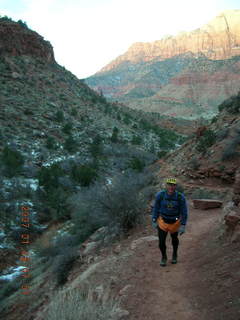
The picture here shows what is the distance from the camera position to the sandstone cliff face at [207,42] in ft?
520

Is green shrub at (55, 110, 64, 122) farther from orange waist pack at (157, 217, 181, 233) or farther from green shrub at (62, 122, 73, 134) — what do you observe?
orange waist pack at (157, 217, 181, 233)

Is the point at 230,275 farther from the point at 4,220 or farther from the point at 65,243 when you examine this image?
the point at 4,220

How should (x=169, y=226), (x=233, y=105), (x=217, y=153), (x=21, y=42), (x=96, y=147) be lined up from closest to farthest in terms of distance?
1. (x=169, y=226)
2. (x=217, y=153)
3. (x=233, y=105)
4. (x=96, y=147)
5. (x=21, y=42)

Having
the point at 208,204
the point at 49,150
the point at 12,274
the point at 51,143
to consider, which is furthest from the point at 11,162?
the point at 208,204

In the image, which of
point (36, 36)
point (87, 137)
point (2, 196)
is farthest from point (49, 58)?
point (2, 196)

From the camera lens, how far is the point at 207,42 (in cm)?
17050

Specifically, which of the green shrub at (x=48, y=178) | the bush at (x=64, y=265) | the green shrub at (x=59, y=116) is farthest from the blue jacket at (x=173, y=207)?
the green shrub at (x=59, y=116)

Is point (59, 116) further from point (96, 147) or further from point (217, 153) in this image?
point (217, 153)

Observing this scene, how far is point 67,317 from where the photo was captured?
3.08 m

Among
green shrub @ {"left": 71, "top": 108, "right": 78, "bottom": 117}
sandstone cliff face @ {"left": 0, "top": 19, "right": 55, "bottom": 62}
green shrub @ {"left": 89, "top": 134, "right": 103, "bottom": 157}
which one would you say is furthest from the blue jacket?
sandstone cliff face @ {"left": 0, "top": 19, "right": 55, "bottom": 62}

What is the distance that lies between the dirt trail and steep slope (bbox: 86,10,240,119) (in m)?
72.7

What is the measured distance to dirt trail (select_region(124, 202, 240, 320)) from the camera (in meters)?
3.84

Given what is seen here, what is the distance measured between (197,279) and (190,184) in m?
7.88

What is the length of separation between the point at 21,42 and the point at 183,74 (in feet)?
266
